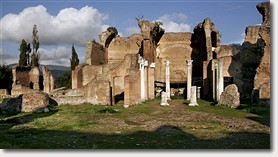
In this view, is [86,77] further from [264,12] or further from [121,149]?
[121,149]

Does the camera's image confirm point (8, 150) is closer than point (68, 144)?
Yes

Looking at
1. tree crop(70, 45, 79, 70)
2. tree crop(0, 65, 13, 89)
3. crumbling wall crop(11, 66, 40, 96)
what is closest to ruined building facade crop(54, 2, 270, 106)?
crumbling wall crop(11, 66, 40, 96)

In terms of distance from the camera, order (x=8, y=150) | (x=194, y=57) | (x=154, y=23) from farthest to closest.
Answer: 1. (x=194, y=57)
2. (x=154, y=23)
3. (x=8, y=150)

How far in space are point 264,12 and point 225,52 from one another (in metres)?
10.3

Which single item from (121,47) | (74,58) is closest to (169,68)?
(121,47)

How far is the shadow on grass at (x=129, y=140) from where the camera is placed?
9195 millimetres

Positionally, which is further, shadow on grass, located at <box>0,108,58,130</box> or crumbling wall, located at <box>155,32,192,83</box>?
crumbling wall, located at <box>155,32,192,83</box>

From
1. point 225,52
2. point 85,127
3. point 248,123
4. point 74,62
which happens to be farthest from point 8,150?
point 74,62

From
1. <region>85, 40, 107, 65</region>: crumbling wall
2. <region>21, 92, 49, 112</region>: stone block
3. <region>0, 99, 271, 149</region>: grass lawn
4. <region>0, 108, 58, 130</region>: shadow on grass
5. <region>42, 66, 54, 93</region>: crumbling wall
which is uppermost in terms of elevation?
<region>85, 40, 107, 65</region>: crumbling wall

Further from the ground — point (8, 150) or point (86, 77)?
point (86, 77)

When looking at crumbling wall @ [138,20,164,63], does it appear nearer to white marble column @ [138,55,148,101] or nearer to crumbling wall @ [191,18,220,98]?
white marble column @ [138,55,148,101]

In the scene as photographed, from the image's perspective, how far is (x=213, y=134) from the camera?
11.5 meters

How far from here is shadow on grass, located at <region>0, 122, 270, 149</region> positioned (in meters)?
9.20

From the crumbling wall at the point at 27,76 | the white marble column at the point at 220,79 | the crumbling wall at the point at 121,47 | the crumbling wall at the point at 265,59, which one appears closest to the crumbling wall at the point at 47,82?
the crumbling wall at the point at 27,76
